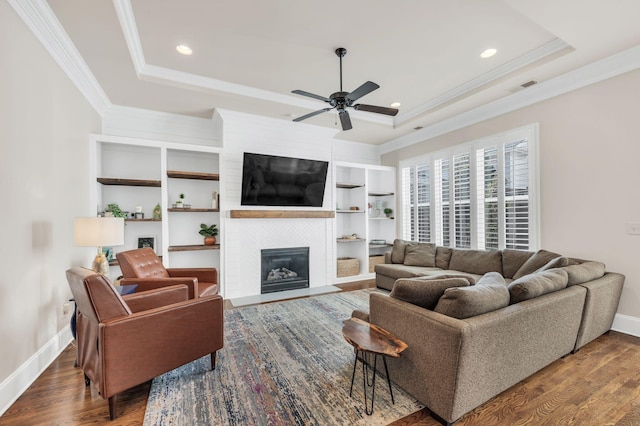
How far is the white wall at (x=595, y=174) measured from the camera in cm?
304

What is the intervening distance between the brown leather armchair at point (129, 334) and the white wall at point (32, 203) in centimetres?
43

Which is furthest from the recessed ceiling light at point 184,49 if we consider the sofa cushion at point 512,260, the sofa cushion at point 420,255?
the sofa cushion at point 512,260

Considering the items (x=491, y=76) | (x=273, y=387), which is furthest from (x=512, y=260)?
(x=273, y=387)

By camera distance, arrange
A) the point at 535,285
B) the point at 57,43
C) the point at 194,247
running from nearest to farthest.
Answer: the point at 535,285
the point at 57,43
the point at 194,247

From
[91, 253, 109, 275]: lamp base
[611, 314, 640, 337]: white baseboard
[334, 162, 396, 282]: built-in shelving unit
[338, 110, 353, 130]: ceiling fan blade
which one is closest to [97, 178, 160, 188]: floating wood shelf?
[91, 253, 109, 275]: lamp base

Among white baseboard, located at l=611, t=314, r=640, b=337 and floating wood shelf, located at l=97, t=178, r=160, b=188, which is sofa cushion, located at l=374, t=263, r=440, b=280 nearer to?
white baseboard, located at l=611, t=314, r=640, b=337

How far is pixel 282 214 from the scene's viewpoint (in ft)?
16.1

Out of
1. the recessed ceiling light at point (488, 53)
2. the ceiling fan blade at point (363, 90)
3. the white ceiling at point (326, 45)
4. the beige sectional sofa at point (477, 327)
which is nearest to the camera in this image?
the beige sectional sofa at point (477, 327)

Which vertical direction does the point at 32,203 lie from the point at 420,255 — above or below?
above

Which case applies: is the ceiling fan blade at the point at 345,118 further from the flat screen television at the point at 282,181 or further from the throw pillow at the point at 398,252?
the throw pillow at the point at 398,252

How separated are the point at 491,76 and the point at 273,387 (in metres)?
4.25

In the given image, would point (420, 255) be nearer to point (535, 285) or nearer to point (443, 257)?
point (443, 257)

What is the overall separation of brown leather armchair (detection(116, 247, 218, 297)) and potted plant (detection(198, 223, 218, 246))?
96 centimetres

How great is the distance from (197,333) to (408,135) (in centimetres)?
515
